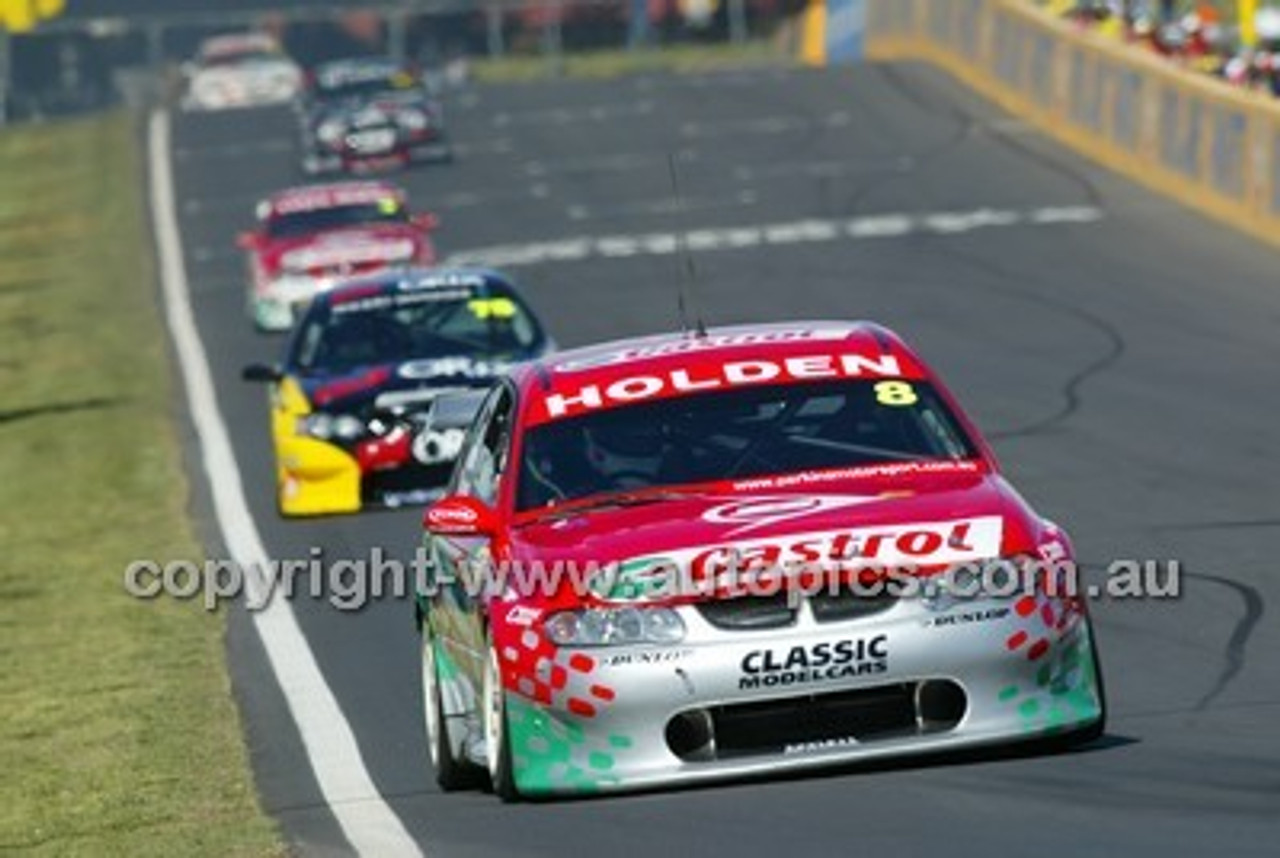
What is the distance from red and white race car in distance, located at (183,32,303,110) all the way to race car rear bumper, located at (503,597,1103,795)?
56.7 m

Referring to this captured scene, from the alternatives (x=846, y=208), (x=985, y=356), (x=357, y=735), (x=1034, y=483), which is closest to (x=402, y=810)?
(x=357, y=735)

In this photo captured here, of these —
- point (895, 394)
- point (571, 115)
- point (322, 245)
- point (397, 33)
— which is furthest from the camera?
point (397, 33)

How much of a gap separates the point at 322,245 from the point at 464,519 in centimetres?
2460

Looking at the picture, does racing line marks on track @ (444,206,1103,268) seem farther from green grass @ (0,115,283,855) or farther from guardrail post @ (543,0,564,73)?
guardrail post @ (543,0,564,73)

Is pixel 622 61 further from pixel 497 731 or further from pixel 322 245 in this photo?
pixel 497 731

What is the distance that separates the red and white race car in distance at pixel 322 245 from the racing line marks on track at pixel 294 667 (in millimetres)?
907

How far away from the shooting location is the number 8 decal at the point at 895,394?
11.8 metres

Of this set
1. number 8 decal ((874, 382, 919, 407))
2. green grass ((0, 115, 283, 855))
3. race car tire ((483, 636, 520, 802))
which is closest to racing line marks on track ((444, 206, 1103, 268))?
green grass ((0, 115, 283, 855))

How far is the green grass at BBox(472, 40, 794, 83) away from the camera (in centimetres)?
7444

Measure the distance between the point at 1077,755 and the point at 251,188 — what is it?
142 ft

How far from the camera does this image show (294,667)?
15406 mm

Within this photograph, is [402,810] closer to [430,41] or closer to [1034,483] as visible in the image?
[1034,483]

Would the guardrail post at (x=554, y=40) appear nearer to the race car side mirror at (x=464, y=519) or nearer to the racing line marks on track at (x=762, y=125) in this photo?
the racing line marks on track at (x=762, y=125)

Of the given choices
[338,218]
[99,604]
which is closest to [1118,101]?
[338,218]
